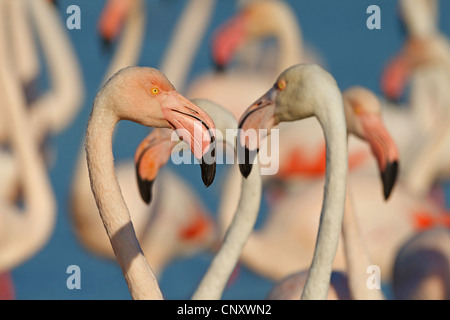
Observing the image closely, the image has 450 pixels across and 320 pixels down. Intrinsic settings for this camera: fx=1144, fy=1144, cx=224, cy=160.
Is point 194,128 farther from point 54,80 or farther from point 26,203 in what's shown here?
point 54,80

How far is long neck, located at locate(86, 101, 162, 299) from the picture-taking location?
3.05 metres

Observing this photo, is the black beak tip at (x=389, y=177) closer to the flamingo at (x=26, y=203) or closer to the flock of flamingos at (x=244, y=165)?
the flock of flamingos at (x=244, y=165)

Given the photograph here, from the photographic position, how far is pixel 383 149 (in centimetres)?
387

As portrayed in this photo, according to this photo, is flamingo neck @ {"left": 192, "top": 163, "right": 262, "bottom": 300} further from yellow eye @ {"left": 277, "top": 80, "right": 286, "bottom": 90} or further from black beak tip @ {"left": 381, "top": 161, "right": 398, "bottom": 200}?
black beak tip @ {"left": 381, "top": 161, "right": 398, "bottom": 200}

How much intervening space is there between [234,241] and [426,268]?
1.40 metres

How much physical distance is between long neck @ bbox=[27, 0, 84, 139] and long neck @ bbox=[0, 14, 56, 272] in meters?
1.21

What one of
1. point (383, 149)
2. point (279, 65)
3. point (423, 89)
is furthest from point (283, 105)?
point (423, 89)

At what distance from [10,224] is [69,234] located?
3.52 metres

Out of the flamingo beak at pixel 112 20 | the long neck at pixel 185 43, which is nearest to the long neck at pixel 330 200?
the flamingo beak at pixel 112 20

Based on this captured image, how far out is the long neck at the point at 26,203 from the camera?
5.70 m

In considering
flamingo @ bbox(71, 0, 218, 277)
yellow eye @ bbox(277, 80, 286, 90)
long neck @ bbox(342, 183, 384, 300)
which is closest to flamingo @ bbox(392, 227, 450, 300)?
long neck @ bbox(342, 183, 384, 300)
